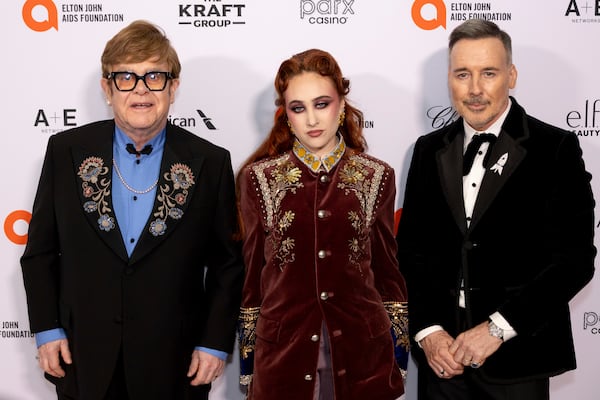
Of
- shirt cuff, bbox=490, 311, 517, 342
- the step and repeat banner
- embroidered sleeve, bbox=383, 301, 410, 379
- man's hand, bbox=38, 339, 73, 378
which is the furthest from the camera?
the step and repeat banner

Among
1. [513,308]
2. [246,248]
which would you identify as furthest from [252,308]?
[513,308]

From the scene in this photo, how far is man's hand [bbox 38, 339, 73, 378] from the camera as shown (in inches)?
99.8

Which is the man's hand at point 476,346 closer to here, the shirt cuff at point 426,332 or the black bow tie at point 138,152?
the shirt cuff at point 426,332

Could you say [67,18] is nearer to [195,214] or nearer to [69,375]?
[195,214]

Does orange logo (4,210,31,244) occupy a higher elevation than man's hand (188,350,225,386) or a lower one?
higher

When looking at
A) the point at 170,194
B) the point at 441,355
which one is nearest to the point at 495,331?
the point at 441,355

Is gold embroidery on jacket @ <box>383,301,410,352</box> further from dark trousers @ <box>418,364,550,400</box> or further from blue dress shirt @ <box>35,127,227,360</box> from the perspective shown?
blue dress shirt @ <box>35,127,227,360</box>

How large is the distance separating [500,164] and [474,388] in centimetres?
81

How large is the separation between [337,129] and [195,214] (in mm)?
620

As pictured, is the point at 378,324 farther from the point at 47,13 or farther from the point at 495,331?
the point at 47,13

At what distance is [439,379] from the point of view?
2.66 meters

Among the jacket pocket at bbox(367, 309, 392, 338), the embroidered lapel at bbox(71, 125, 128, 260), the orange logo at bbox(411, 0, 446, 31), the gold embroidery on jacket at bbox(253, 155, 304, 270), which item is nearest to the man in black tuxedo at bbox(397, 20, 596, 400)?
the jacket pocket at bbox(367, 309, 392, 338)

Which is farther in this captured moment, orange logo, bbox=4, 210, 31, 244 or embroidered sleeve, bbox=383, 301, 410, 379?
orange logo, bbox=4, 210, 31, 244

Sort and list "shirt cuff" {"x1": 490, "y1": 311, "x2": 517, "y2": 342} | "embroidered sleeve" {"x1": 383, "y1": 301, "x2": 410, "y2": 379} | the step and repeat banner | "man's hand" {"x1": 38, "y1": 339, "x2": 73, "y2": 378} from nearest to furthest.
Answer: "shirt cuff" {"x1": 490, "y1": 311, "x2": 517, "y2": 342}, "man's hand" {"x1": 38, "y1": 339, "x2": 73, "y2": 378}, "embroidered sleeve" {"x1": 383, "y1": 301, "x2": 410, "y2": 379}, the step and repeat banner
